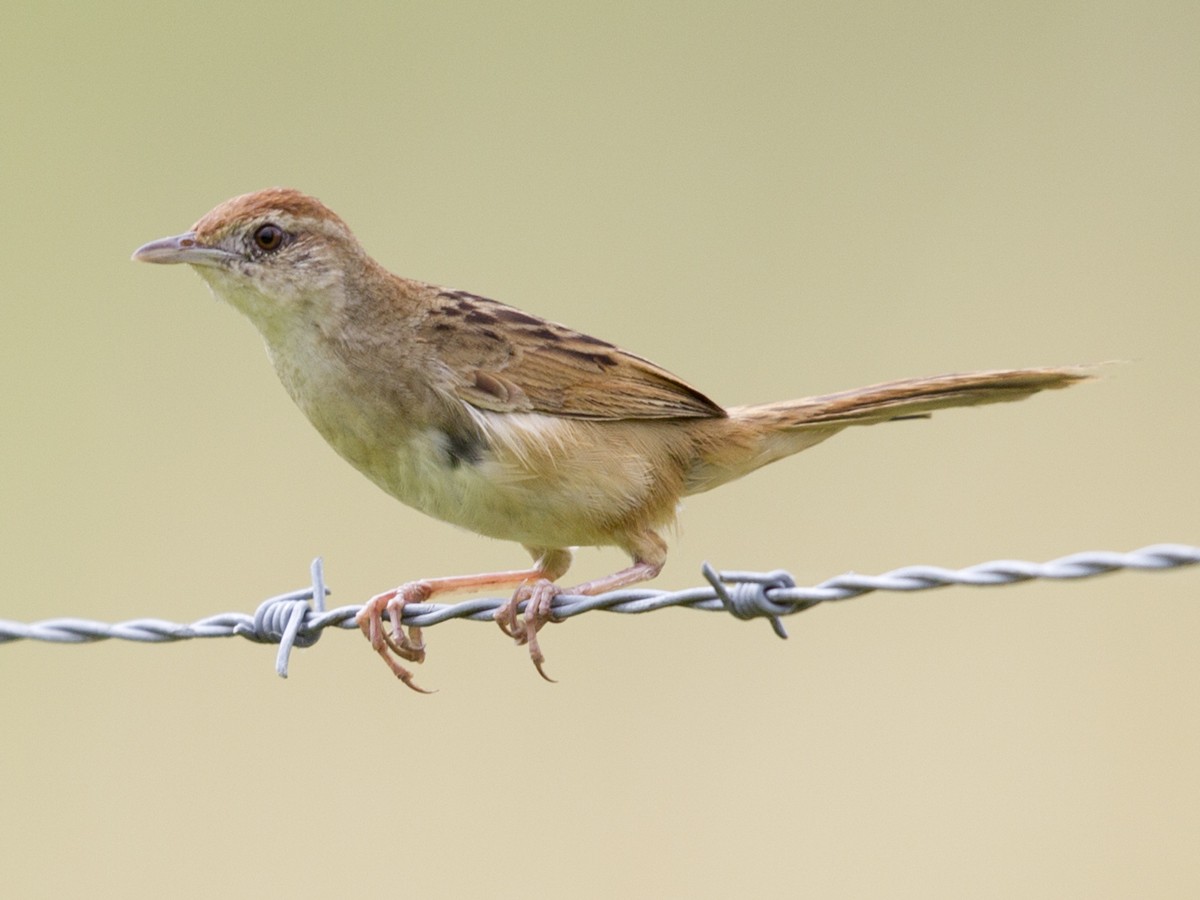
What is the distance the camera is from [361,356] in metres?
4.35

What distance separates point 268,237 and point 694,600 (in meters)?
2.11

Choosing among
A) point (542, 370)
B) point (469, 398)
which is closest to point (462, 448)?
point (469, 398)

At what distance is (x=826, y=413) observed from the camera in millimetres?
4664

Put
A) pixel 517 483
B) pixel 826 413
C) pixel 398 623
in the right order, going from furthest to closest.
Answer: pixel 826 413 → pixel 517 483 → pixel 398 623

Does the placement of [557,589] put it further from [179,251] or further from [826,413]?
[179,251]

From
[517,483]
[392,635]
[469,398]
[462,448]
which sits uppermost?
[469,398]

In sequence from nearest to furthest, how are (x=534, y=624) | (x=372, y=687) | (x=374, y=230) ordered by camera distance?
(x=534, y=624), (x=372, y=687), (x=374, y=230)

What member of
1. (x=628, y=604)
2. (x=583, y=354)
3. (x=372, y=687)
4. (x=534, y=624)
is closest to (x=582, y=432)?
(x=583, y=354)

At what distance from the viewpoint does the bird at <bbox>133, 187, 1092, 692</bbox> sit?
14.0 ft

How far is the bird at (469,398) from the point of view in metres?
4.27

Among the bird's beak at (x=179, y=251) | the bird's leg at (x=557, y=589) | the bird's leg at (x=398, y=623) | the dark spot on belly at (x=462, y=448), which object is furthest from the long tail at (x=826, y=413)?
the bird's beak at (x=179, y=251)

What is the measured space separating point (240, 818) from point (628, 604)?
3321 millimetres

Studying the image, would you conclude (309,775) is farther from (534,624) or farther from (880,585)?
(880,585)

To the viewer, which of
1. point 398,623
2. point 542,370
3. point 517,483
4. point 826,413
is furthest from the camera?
point 826,413
